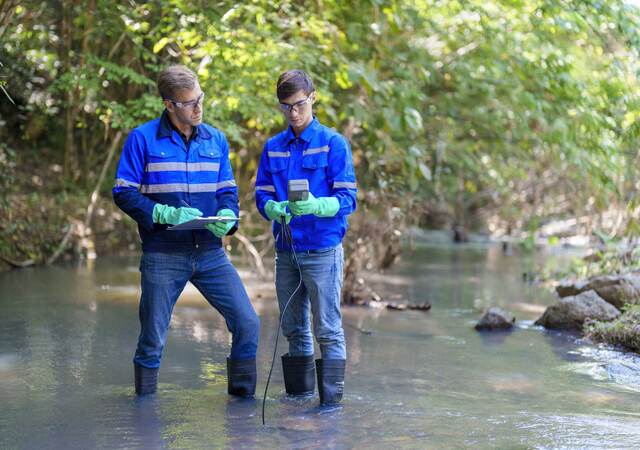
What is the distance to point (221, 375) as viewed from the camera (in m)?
5.89


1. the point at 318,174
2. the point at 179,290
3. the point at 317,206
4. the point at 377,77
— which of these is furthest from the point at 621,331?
the point at 377,77

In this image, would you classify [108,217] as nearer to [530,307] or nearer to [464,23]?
[464,23]

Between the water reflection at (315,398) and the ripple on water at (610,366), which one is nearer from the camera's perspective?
the water reflection at (315,398)

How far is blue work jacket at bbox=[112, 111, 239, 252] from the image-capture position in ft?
15.9

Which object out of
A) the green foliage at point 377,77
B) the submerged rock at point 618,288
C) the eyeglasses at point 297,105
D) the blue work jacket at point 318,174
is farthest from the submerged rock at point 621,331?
the eyeglasses at point 297,105

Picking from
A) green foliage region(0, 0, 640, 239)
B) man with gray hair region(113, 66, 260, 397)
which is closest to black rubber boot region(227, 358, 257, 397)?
man with gray hair region(113, 66, 260, 397)

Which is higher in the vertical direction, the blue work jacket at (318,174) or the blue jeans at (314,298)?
the blue work jacket at (318,174)

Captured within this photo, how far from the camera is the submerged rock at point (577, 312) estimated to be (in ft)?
27.0

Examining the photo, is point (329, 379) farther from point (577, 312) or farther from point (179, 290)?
point (577, 312)

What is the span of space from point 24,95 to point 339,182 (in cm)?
1187

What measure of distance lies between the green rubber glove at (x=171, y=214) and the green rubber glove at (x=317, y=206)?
534 millimetres

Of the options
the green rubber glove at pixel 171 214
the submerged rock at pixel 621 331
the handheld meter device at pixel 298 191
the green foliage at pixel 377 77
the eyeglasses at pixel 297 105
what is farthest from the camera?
the green foliage at pixel 377 77

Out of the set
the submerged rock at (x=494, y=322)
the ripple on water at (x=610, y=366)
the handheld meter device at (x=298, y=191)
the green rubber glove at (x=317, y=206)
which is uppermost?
the handheld meter device at (x=298, y=191)

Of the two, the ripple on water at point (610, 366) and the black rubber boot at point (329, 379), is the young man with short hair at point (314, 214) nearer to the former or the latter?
the black rubber boot at point (329, 379)
